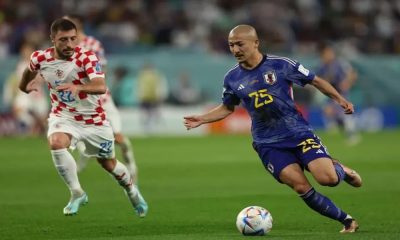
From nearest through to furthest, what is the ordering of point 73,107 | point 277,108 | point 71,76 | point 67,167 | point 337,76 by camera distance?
point 277,108, point 67,167, point 71,76, point 73,107, point 337,76

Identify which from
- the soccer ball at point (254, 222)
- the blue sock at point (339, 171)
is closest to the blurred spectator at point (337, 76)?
the blue sock at point (339, 171)

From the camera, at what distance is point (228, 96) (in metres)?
10.0

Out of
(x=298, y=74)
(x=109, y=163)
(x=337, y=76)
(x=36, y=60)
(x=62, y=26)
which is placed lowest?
(x=337, y=76)

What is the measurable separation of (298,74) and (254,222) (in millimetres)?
1638

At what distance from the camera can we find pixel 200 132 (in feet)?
97.0

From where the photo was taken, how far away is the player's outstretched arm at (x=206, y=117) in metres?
9.88

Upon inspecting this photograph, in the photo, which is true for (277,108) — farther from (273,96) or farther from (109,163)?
(109,163)

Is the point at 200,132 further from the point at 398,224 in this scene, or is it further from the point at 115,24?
the point at 398,224

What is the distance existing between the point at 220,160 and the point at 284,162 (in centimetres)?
1006

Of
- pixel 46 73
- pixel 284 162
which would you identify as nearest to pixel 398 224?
pixel 284 162

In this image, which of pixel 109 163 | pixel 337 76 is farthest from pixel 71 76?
pixel 337 76

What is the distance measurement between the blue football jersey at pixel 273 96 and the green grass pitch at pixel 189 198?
1.03m

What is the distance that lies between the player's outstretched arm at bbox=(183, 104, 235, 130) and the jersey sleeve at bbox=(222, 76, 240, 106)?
0.06 m

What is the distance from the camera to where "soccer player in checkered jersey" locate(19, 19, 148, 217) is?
1017 cm
